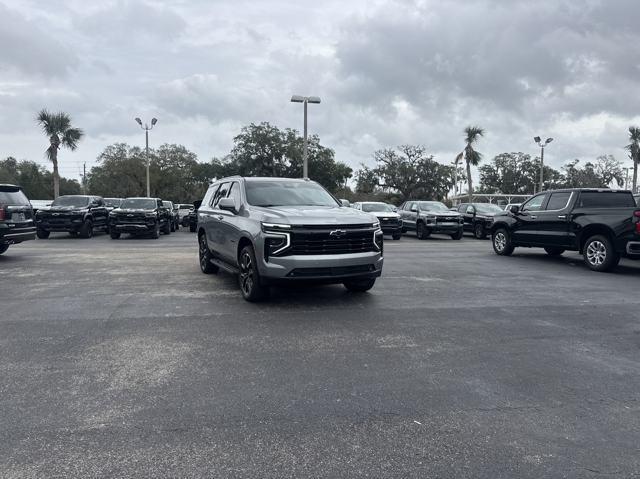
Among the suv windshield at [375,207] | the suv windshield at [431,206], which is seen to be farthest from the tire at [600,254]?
the suv windshield at [375,207]

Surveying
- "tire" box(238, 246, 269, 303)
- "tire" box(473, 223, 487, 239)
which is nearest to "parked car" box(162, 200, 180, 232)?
"tire" box(473, 223, 487, 239)

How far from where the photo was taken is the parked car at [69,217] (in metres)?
20.1

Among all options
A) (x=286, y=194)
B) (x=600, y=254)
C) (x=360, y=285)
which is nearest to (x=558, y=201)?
(x=600, y=254)

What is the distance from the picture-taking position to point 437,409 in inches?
148

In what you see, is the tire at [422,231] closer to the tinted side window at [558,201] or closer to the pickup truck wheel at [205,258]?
the tinted side window at [558,201]

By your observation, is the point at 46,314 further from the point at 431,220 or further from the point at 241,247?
the point at 431,220

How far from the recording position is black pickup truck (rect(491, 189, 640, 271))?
10664mm

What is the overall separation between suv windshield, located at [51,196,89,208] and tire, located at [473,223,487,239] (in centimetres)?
1694

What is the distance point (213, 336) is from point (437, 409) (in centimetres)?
281

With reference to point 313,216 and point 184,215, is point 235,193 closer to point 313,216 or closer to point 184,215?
point 313,216

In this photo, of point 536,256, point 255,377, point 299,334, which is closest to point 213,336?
point 299,334

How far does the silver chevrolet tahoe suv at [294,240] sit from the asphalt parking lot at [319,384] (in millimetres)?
480

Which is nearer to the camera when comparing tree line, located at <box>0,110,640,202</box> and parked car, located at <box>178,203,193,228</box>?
parked car, located at <box>178,203,193,228</box>

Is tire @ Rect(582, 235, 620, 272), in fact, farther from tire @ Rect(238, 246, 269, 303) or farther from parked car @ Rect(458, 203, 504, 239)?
parked car @ Rect(458, 203, 504, 239)
